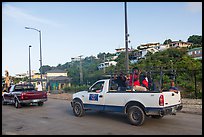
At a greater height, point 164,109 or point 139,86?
point 139,86

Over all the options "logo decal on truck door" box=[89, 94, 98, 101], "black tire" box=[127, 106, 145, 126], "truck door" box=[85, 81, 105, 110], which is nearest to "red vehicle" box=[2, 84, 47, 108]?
"truck door" box=[85, 81, 105, 110]

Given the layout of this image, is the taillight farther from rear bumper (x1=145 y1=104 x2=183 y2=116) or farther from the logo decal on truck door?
the logo decal on truck door

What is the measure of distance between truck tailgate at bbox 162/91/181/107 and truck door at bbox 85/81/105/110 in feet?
9.31

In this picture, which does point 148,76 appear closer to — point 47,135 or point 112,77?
point 112,77

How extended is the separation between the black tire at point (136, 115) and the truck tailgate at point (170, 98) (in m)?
0.95

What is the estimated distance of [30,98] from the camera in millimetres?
15133

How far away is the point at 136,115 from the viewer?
8680mm

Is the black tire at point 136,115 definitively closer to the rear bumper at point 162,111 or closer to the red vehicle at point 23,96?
the rear bumper at point 162,111

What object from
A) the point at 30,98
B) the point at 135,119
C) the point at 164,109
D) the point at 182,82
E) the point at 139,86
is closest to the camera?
the point at 164,109

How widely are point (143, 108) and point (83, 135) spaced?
2566 mm

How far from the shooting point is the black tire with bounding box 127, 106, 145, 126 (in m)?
8.48

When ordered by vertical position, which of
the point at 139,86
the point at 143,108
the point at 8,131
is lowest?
the point at 8,131

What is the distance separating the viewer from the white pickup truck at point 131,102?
8227mm

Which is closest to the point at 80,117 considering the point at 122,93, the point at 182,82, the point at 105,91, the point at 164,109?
the point at 105,91
